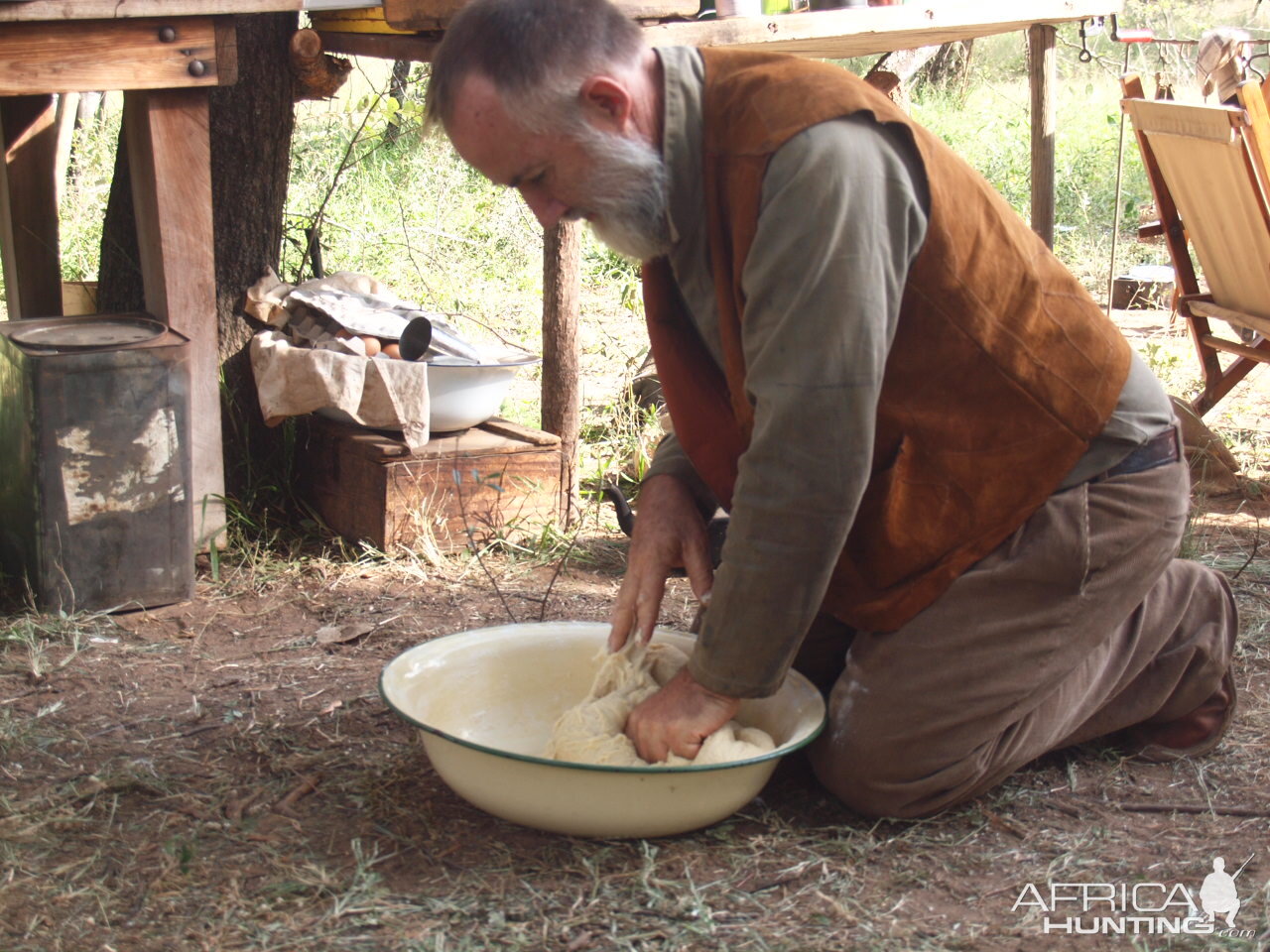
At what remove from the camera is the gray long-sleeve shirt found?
6.33ft

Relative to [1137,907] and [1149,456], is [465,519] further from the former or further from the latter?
[1137,907]

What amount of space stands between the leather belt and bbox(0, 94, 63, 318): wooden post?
133 inches

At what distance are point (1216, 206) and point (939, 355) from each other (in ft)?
11.2

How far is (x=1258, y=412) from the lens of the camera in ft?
20.1

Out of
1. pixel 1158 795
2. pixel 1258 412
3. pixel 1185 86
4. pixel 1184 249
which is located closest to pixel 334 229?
pixel 1184 249

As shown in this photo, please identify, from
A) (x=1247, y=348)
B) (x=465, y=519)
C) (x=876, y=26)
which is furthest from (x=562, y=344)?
(x=1247, y=348)

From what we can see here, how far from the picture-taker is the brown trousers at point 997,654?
7.61ft

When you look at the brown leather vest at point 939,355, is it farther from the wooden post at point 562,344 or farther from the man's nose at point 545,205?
the wooden post at point 562,344

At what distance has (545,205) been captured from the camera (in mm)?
2129

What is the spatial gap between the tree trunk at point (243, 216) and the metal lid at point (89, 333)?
0.48 meters

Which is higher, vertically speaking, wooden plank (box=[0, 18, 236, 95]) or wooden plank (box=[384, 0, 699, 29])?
→ wooden plank (box=[384, 0, 699, 29])

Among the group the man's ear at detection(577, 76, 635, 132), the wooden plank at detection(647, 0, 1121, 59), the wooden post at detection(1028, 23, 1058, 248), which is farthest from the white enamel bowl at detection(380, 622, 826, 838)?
the wooden post at detection(1028, 23, 1058, 248)

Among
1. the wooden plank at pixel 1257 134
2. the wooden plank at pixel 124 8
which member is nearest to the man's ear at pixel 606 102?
the wooden plank at pixel 124 8

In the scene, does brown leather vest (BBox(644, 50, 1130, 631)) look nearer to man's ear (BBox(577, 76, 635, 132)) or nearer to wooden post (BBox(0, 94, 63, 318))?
man's ear (BBox(577, 76, 635, 132))
